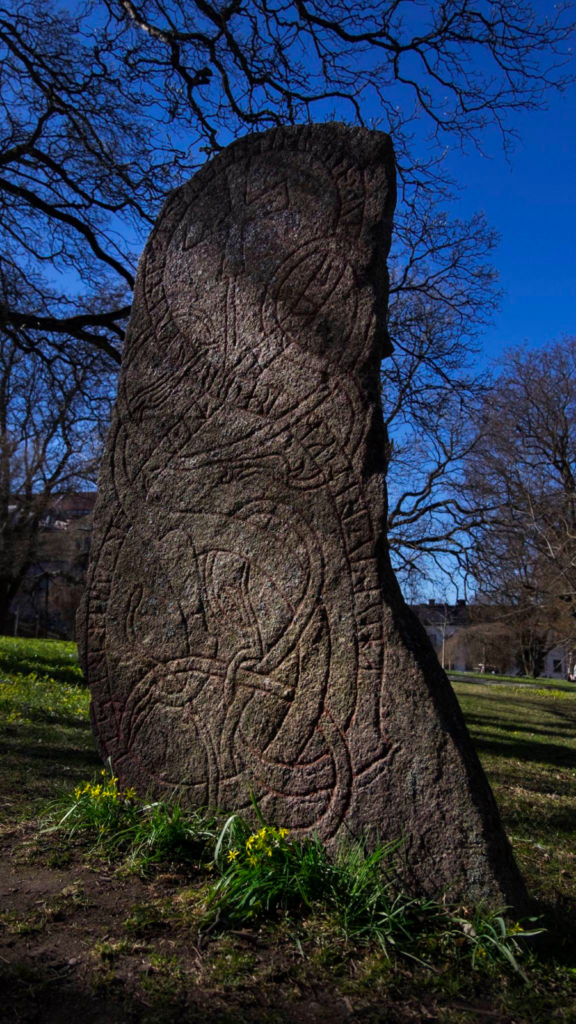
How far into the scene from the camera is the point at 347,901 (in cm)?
264

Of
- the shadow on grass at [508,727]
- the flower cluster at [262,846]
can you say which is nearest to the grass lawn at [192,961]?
the flower cluster at [262,846]

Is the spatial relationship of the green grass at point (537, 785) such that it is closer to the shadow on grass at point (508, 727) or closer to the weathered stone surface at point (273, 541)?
the shadow on grass at point (508, 727)

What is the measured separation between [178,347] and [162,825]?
7.36 feet

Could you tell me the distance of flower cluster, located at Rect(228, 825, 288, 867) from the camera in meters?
2.78

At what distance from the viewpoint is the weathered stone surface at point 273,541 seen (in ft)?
9.34

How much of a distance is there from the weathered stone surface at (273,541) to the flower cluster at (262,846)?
12 centimetres

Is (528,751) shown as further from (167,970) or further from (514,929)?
(167,970)

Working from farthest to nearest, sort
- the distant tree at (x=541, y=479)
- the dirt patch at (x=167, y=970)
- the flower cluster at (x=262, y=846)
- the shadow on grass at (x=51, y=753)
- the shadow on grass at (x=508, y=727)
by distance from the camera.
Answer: the distant tree at (x=541, y=479), the shadow on grass at (x=508, y=727), the shadow on grass at (x=51, y=753), the flower cluster at (x=262, y=846), the dirt patch at (x=167, y=970)

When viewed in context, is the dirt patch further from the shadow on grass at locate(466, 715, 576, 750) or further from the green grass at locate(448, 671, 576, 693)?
the green grass at locate(448, 671, 576, 693)

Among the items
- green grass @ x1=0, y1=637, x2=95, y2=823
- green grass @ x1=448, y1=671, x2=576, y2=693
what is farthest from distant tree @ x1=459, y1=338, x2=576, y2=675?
green grass @ x1=0, y1=637, x2=95, y2=823

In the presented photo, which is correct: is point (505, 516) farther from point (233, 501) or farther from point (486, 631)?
point (486, 631)

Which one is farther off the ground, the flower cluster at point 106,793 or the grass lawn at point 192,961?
the flower cluster at point 106,793

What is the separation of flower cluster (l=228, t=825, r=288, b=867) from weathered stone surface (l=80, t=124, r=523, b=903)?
0.40 ft

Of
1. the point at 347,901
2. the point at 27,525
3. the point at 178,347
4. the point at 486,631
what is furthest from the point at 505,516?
the point at 486,631
